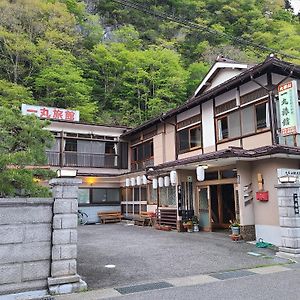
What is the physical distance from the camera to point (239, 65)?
13.5 m

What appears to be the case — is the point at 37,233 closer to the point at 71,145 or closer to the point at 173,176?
the point at 173,176

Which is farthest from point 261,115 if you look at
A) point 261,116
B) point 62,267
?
point 62,267

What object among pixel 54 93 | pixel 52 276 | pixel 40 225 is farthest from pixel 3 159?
pixel 54 93

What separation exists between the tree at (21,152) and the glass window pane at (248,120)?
291 inches

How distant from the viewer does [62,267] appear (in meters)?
5.44

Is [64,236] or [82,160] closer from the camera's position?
[64,236]

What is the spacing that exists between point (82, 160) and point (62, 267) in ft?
49.1

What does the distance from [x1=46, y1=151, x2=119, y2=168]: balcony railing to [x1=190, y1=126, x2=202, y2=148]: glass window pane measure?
Result: 298 inches

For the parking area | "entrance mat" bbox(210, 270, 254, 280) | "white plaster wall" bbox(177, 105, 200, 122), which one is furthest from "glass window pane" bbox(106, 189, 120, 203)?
"entrance mat" bbox(210, 270, 254, 280)

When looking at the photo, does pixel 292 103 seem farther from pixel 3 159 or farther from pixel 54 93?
pixel 54 93

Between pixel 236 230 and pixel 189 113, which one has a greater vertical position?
pixel 189 113

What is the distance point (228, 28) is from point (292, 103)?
28.9 meters

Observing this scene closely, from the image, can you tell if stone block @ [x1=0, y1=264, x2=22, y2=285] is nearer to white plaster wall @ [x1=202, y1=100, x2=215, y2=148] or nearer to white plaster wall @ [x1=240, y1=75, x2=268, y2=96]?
white plaster wall @ [x1=240, y1=75, x2=268, y2=96]

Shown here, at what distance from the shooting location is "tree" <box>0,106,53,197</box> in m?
6.34
